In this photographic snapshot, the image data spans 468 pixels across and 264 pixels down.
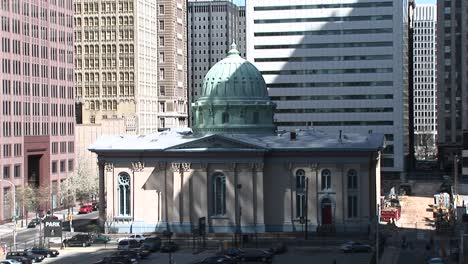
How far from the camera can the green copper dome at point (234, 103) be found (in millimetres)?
132125

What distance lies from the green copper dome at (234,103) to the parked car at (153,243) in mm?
26098

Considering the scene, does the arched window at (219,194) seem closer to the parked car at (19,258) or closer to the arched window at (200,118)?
the arched window at (200,118)

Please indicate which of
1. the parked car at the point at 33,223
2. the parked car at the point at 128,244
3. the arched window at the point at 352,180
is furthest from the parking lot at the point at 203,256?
the parked car at the point at 33,223

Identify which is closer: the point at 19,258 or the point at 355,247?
the point at 19,258

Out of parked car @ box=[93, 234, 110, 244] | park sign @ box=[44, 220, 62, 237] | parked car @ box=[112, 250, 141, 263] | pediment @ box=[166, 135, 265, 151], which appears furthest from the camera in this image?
pediment @ box=[166, 135, 265, 151]

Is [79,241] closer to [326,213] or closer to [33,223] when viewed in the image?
[33,223]

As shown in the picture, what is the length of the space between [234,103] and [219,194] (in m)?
15.7

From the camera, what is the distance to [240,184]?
12062 cm

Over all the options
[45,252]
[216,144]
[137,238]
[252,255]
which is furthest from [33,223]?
[252,255]

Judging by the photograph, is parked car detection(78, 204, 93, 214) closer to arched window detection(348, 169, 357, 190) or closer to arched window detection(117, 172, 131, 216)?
arched window detection(117, 172, 131, 216)

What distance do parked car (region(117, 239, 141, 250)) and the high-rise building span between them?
35263mm

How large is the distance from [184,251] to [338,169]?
2339 centimetres

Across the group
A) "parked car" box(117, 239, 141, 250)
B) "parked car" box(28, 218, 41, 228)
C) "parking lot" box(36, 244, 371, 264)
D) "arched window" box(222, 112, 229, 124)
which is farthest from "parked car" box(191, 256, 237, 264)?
"parked car" box(28, 218, 41, 228)

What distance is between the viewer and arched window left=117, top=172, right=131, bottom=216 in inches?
4887
